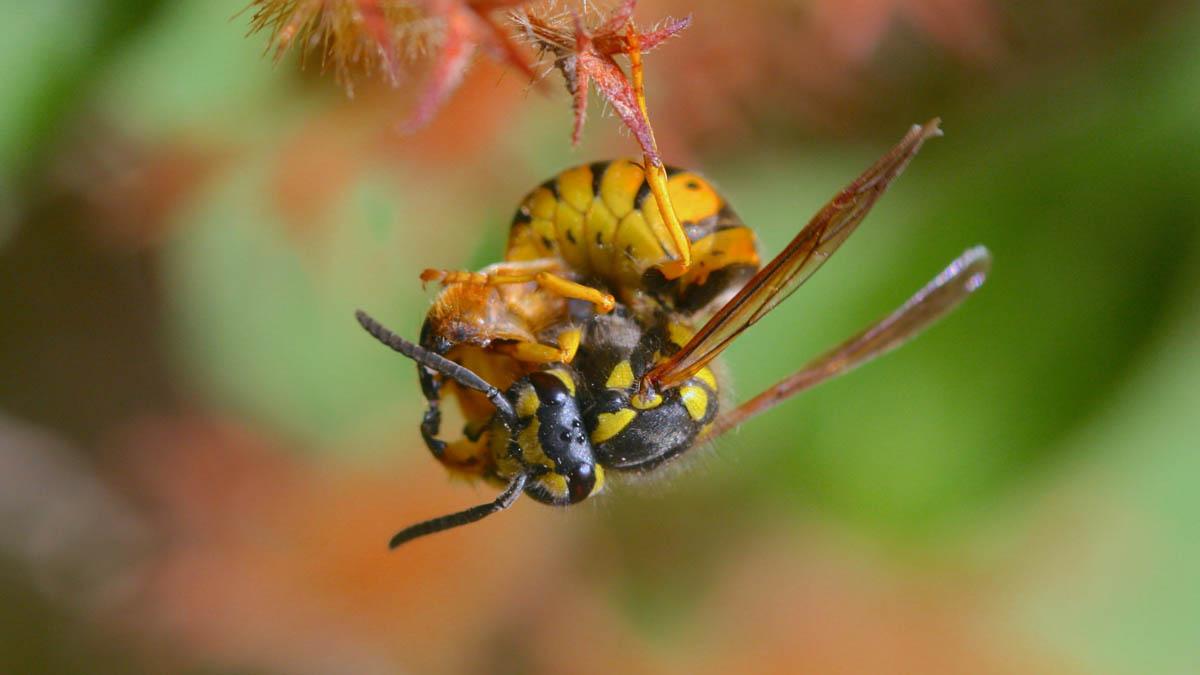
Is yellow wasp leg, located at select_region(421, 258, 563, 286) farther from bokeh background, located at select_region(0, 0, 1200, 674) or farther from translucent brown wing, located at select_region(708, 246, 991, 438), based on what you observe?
bokeh background, located at select_region(0, 0, 1200, 674)

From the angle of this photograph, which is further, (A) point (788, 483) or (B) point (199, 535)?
(A) point (788, 483)

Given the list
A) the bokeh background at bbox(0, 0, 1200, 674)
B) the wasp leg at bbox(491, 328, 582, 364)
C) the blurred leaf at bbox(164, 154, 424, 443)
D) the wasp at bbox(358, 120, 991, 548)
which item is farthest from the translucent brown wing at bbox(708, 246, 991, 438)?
the blurred leaf at bbox(164, 154, 424, 443)

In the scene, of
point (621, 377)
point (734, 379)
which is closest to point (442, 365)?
point (621, 377)

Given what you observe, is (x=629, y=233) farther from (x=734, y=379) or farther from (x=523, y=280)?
(x=734, y=379)

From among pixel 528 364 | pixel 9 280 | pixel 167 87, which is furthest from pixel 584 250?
pixel 9 280

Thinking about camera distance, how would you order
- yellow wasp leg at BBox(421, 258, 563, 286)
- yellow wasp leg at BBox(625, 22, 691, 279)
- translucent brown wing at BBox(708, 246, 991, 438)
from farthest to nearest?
translucent brown wing at BBox(708, 246, 991, 438), yellow wasp leg at BBox(421, 258, 563, 286), yellow wasp leg at BBox(625, 22, 691, 279)

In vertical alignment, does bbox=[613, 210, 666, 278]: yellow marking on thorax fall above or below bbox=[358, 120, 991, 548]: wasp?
above

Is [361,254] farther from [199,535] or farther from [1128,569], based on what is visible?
[1128,569]

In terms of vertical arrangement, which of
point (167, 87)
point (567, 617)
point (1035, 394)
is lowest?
point (567, 617)
